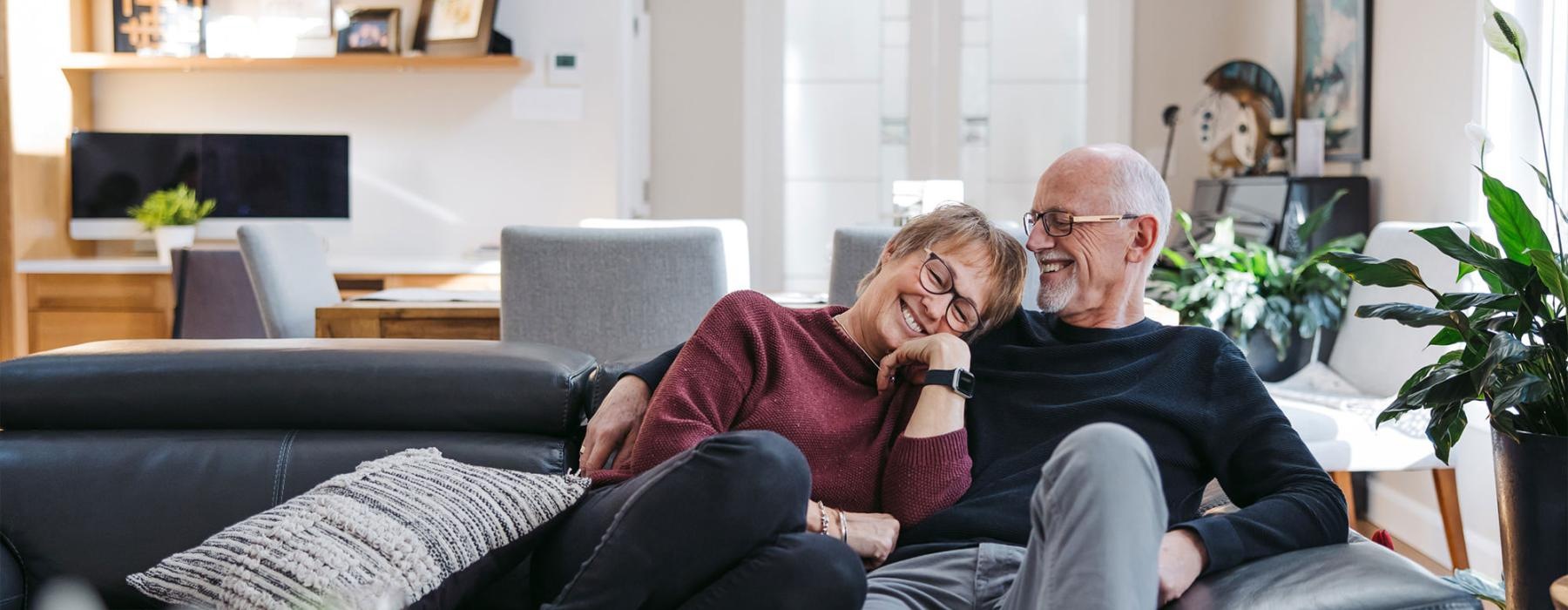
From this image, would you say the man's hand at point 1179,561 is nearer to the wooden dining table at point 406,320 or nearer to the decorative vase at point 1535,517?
the decorative vase at point 1535,517

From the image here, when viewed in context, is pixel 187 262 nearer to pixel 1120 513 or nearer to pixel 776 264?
pixel 776 264

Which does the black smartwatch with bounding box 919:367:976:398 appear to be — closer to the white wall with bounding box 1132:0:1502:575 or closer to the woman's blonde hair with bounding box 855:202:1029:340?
the woman's blonde hair with bounding box 855:202:1029:340

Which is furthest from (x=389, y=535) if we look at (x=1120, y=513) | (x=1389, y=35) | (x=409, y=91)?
(x=409, y=91)

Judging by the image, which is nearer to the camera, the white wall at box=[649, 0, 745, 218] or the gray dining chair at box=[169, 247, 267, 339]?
the gray dining chair at box=[169, 247, 267, 339]

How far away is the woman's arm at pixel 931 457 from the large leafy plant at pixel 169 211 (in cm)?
426

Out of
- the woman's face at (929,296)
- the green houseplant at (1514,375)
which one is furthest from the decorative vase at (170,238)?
the green houseplant at (1514,375)

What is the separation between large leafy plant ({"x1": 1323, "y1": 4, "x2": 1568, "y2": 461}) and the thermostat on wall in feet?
12.3

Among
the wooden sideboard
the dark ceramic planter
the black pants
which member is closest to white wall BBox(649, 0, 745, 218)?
the wooden sideboard

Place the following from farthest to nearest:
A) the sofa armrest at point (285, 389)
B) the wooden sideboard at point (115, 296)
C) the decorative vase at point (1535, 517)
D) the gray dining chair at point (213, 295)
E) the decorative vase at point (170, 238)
Result: 1. the decorative vase at point (170, 238)
2. the wooden sideboard at point (115, 296)
3. the gray dining chair at point (213, 295)
4. the decorative vase at point (1535, 517)
5. the sofa armrest at point (285, 389)

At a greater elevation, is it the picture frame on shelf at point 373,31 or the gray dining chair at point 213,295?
the picture frame on shelf at point 373,31

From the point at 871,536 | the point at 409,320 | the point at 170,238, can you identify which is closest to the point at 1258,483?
the point at 871,536

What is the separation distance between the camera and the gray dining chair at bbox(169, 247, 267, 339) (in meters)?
3.88

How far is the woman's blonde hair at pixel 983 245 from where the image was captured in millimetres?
1853

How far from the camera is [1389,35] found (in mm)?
3812
